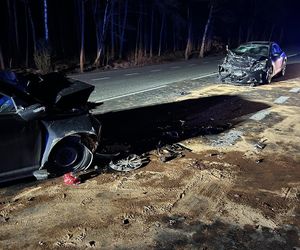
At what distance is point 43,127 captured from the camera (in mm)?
4887

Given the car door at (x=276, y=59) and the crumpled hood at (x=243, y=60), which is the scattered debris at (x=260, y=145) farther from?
the car door at (x=276, y=59)

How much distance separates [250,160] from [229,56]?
8.87 m

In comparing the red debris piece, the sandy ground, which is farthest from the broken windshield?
the red debris piece

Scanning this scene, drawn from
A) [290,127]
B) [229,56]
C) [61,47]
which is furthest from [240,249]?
[61,47]

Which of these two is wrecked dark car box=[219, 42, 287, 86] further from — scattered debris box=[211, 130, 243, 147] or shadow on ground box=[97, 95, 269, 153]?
scattered debris box=[211, 130, 243, 147]

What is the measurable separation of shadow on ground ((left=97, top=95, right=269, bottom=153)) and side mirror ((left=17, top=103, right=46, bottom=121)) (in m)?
2.00

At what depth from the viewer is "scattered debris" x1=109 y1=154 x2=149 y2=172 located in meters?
5.54

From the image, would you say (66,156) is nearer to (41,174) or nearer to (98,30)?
(41,174)

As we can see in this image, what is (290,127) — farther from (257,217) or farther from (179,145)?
(257,217)

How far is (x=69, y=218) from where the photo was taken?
4152mm

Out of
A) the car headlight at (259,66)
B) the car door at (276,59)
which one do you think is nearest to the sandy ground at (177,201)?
the car headlight at (259,66)

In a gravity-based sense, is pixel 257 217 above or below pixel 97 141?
below

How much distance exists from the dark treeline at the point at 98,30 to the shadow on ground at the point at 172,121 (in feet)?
37.9

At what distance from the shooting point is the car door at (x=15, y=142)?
457 cm
